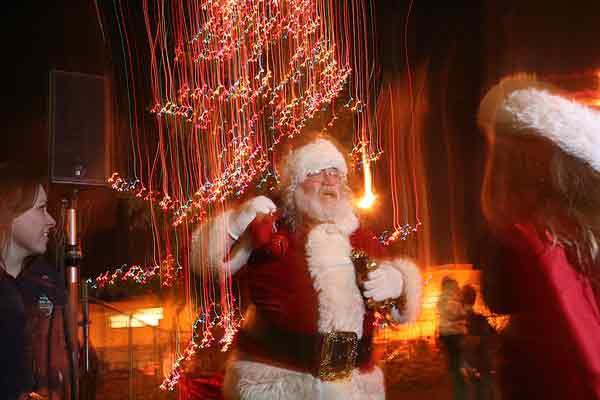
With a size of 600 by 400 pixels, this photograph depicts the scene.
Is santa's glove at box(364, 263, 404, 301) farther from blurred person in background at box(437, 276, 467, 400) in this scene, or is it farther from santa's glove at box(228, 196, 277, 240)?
blurred person in background at box(437, 276, 467, 400)

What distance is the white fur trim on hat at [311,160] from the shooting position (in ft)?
10.4

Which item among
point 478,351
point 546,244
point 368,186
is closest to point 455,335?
point 478,351

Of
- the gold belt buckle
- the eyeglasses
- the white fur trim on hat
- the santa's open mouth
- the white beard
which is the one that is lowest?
the gold belt buckle

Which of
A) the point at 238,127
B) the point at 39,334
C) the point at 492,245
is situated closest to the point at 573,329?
the point at 492,245

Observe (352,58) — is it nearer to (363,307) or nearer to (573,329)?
(363,307)

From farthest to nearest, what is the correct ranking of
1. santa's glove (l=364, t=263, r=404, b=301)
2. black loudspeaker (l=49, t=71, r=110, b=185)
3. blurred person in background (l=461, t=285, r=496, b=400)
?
blurred person in background (l=461, t=285, r=496, b=400)
black loudspeaker (l=49, t=71, r=110, b=185)
santa's glove (l=364, t=263, r=404, b=301)

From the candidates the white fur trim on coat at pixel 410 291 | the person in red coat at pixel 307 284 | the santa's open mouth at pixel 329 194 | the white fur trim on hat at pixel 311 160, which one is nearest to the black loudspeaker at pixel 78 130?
the person in red coat at pixel 307 284

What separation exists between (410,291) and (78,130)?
71.6 inches

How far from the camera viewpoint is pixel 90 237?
454 centimetres

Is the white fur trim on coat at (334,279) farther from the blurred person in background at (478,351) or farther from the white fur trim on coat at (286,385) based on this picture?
the blurred person in background at (478,351)

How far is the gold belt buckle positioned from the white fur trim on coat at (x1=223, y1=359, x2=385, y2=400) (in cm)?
3

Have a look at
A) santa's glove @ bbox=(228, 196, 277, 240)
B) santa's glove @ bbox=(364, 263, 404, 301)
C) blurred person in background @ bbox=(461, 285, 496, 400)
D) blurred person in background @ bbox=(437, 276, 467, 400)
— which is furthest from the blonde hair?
blurred person in background @ bbox=(437, 276, 467, 400)

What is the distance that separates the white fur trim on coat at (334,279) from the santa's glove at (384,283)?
0.21 feet

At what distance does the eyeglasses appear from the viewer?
3.17 meters
